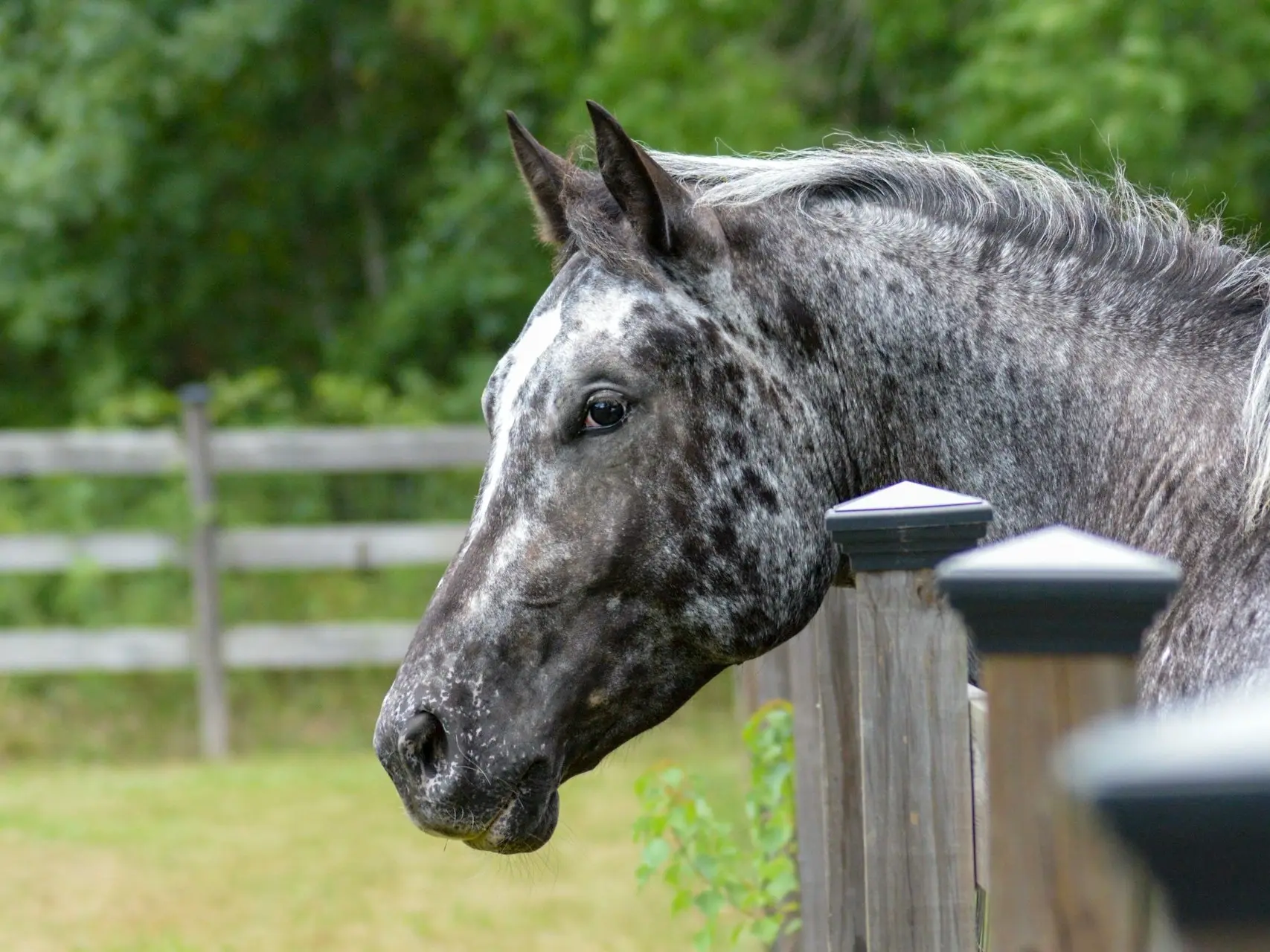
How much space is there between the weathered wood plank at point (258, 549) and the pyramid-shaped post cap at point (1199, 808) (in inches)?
289

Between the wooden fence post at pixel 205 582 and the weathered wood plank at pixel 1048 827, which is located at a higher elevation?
the wooden fence post at pixel 205 582

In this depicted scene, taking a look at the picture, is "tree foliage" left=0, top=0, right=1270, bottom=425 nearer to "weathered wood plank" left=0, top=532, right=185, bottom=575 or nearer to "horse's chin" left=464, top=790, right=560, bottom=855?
"weathered wood plank" left=0, top=532, right=185, bottom=575

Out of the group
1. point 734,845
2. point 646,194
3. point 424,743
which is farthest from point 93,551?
point 646,194

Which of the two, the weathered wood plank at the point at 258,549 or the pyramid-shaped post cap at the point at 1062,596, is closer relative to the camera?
the pyramid-shaped post cap at the point at 1062,596

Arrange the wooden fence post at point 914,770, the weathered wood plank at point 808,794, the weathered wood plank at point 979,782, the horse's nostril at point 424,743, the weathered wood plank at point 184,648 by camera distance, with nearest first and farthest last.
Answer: the wooden fence post at point 914,770
the weathered wood plank at point 979,782
the horse's nostril at point 424,743
the weathered wood plank at point 808,794
the weathered wood plank at point 184,648

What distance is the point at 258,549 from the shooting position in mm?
8039

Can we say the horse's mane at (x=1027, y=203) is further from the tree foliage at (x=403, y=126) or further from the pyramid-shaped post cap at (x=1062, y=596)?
the tree foliage at (x=403, y=126)

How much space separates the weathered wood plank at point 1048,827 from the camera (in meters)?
0.88

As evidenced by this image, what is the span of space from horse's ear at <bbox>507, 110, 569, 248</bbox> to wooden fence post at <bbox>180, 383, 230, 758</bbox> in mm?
5900

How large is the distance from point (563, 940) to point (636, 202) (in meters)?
3.42

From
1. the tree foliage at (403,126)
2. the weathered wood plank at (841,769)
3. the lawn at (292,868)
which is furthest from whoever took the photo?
the tree foliage at (403,126)

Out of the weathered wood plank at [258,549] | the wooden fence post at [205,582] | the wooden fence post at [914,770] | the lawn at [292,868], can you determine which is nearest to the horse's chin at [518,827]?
the wooden fence post at [914,770]

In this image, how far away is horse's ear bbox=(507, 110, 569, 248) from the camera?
251 cm

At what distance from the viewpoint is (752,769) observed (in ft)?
11.6
